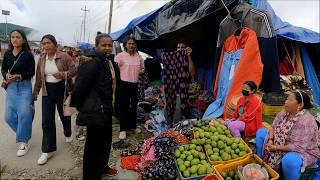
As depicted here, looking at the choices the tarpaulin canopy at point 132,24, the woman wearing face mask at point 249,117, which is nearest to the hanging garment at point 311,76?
the woman wearing face mask at point 249,117

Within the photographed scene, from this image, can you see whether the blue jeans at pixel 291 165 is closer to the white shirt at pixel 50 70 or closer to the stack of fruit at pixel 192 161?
the stack of fruit at pixel 192 161

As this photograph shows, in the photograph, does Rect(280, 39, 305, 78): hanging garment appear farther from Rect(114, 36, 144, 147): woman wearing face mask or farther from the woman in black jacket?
the woman in black jacket

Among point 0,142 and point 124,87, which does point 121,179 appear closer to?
point 124,87

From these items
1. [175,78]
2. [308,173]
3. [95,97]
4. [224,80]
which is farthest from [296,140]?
[175,78]

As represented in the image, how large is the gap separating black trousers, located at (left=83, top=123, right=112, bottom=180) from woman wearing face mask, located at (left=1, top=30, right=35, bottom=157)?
4.99 ft

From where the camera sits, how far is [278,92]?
4.86 m

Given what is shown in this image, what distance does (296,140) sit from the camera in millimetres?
3400

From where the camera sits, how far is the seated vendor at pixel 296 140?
3.36 meters

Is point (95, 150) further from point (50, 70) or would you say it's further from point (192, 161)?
→ point (50, 70)

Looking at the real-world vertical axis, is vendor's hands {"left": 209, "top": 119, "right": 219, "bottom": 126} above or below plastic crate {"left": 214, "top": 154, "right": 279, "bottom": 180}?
above

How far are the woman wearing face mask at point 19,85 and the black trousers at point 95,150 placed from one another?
4.99ft

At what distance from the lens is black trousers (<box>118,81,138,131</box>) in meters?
Result: 5.45

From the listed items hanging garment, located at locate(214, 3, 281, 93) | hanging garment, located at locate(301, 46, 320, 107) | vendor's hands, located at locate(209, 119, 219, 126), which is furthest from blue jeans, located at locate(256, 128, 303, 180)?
hanging garment, located at locate(301, 46, 320, 107)

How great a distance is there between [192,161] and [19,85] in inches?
110
